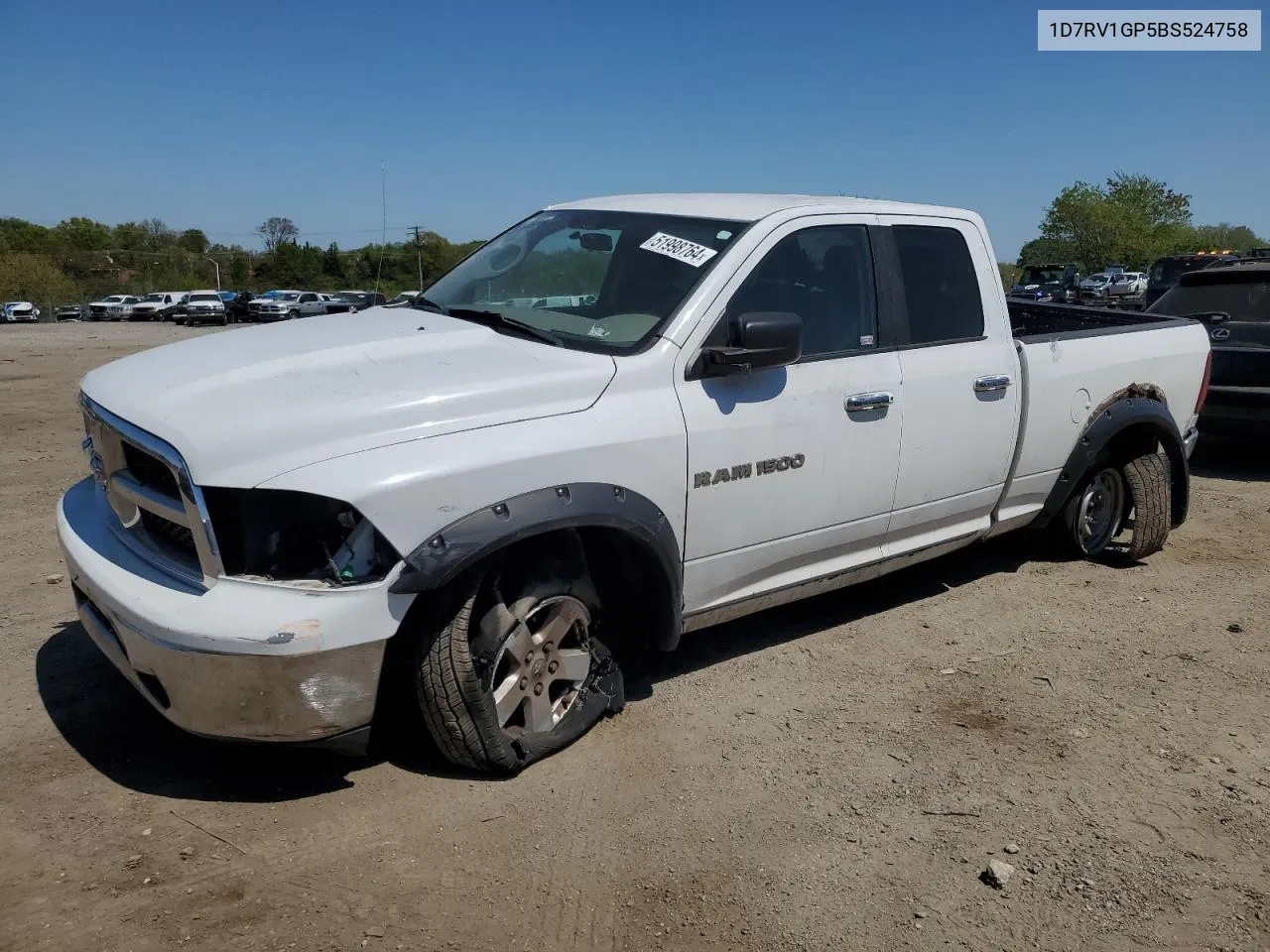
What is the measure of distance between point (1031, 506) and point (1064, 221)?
79.0 meters

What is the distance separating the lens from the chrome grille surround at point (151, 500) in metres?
2.85

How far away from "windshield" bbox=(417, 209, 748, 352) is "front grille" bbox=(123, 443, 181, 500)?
1.39 metres

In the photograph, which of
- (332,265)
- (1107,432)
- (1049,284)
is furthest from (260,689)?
(332,265)

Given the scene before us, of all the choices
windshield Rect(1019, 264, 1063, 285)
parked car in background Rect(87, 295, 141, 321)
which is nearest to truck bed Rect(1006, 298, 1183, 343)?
windshield Rect(1019, 264, 1063, 285)

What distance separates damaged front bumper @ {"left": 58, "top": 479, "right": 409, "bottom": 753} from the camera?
2752mm

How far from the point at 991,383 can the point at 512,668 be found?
105 inches

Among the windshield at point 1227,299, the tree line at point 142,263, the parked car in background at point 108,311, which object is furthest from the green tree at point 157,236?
the windshield at point 1227,299

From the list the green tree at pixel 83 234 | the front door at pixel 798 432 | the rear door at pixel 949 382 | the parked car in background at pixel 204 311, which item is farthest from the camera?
the green tree at pixel 83 234

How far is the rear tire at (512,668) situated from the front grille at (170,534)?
0.75 m

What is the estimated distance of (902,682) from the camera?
14.0 feet

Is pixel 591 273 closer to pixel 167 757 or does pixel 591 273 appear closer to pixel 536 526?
pixel 536 526

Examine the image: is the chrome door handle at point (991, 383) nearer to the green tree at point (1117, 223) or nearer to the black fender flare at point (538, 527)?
the black fender flare at point (538, 527)

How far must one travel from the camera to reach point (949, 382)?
175 inches

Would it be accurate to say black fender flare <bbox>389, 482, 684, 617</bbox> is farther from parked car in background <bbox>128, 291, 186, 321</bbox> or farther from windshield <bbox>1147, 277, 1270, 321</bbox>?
parked car in background <bbox>128, 291, 186, 321</bbox>
